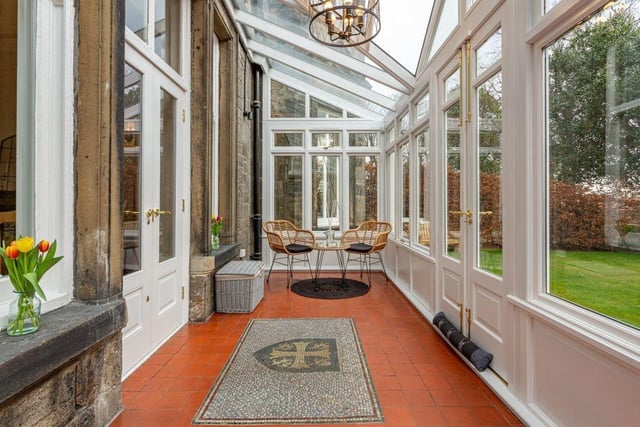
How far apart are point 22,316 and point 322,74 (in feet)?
15.6

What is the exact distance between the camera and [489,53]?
228 centimetres

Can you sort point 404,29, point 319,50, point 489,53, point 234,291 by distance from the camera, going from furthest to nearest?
point 319,50 → point 404,29 → point 234,291 → point 489,53

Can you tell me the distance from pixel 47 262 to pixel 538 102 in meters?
2.43

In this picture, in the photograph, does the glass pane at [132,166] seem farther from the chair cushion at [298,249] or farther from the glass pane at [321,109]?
the glass pane at [321,109]

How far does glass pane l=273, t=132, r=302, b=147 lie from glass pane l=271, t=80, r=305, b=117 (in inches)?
13.8

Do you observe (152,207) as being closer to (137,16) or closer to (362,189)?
(137,16)

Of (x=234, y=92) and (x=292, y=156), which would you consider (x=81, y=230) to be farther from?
(x=292, y=156)

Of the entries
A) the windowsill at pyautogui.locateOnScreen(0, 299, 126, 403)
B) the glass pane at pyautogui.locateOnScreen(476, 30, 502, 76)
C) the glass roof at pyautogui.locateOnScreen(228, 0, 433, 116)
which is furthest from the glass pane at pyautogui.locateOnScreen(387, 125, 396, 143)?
the windowsill at pyautogui.locateOnScreen(0, 299, 126, 403)

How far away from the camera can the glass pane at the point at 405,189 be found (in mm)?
4480

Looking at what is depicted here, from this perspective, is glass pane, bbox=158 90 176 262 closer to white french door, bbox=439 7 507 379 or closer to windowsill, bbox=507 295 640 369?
white french door, bbox=439 7 507 379

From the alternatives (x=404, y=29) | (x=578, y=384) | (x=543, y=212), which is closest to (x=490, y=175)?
Result: (x=543, y=212)

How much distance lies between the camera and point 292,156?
19.3ft

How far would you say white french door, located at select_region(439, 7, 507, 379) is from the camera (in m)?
2.16

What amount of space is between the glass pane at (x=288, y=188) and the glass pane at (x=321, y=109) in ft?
2.70
